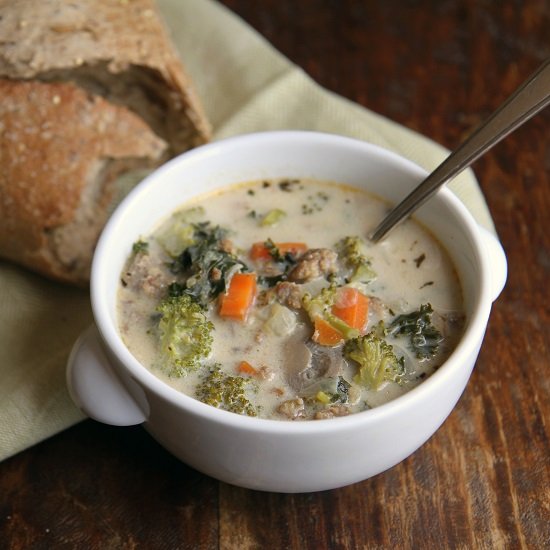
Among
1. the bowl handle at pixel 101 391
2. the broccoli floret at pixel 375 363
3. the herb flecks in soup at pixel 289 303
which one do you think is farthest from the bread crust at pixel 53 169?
the broccoli floret at pixel 375 363

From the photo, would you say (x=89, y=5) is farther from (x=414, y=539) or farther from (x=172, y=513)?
(x=414, y=539)

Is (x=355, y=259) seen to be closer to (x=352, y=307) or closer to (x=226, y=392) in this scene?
(x=352, y=307)

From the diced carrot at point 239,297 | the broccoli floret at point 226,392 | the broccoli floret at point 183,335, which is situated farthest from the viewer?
the diced carrot at point 239,297

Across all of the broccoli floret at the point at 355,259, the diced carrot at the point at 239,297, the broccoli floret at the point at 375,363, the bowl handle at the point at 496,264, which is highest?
the bowl handle at the point at 496,264

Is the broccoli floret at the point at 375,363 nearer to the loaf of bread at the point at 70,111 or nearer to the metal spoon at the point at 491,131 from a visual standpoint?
the metal spoon at the point at 491,131

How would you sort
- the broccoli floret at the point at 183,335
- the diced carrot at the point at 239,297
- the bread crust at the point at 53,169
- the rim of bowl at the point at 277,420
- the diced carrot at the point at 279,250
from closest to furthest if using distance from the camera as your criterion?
the rim of bowl at the point at 277,420 → the broccoli floret at the point at 183,335 → the diced carrot at the point at 239,297 → the diced carrot at the point at 279,250 → the bread crust at the point at 53,169

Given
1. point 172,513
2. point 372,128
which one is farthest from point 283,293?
point 372,128

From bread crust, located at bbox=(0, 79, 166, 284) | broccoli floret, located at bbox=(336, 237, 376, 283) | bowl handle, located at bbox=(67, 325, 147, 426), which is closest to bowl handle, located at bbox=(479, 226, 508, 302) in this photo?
broccoli floret, located at bbox=(336, 237, 376, 283)

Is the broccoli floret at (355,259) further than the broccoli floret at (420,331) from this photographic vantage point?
Yes
